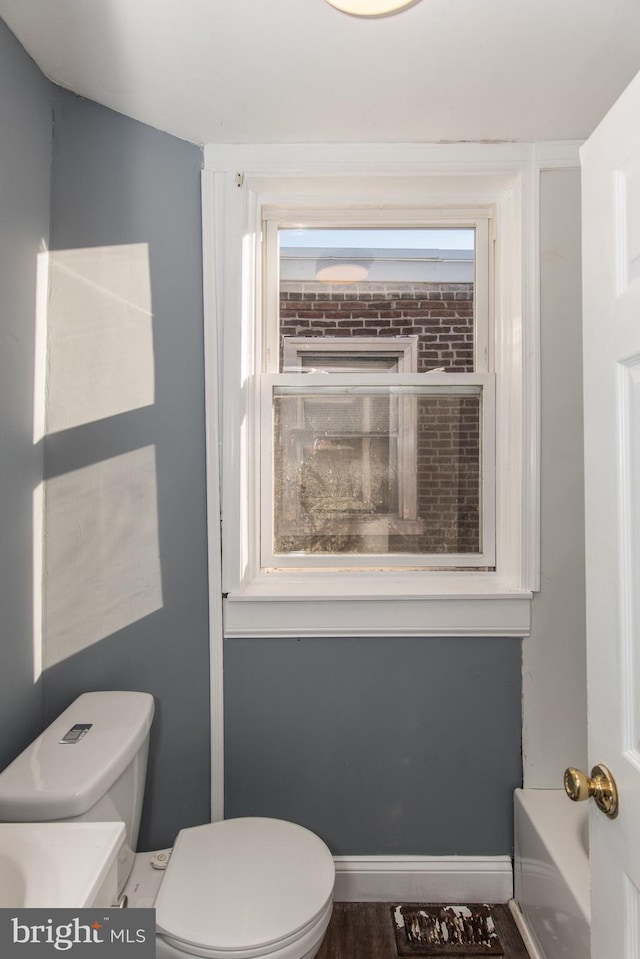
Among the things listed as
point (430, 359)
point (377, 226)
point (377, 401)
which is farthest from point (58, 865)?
point (377, 226)

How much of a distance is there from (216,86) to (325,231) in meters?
0.53

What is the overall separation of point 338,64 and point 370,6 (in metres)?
0.26

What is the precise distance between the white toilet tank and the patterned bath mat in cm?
77

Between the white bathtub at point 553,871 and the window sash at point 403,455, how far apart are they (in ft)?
2.28

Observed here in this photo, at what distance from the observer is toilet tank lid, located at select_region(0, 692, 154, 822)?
3.84 feet

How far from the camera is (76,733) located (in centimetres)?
140

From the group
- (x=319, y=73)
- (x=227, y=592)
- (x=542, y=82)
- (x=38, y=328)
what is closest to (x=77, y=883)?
(x=227, y=592)

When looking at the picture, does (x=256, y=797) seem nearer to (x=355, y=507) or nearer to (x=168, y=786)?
(x=168, y=786)

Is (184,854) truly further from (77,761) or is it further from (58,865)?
(58,865)

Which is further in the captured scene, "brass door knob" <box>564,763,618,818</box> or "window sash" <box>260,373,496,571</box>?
"window sash" <box>260,373,496,571</box>

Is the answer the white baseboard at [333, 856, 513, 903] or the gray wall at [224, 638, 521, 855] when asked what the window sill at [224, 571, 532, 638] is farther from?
the white baseboard at [333, 856, 513, 903]

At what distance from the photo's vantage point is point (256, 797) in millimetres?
1714

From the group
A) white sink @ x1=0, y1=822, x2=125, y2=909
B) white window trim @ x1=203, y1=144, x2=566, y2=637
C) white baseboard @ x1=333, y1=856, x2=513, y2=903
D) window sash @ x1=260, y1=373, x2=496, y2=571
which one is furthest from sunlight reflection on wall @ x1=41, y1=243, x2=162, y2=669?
white baseboard @ x1=333, y1=856, x2=513, y2=903

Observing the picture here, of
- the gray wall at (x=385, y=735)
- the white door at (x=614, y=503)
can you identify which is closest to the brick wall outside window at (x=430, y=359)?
the gray wall at (x=385, y=735)
